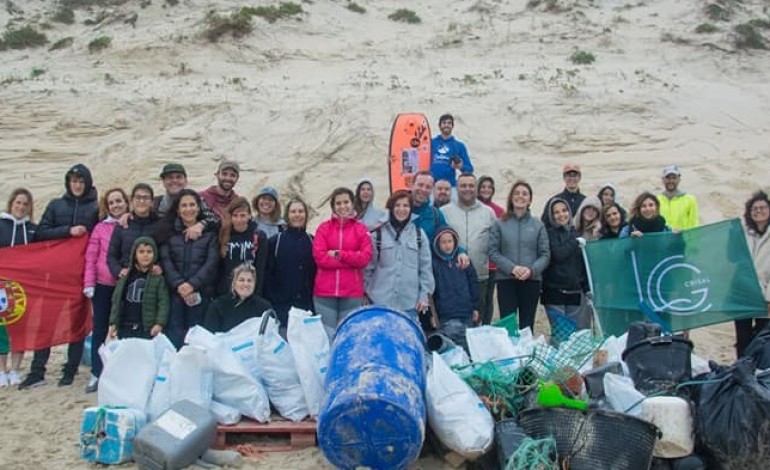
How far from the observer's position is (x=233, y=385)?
543cm

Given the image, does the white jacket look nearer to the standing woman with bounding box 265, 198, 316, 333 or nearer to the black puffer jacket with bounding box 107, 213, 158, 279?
the standing woman with bounding box 265, 198, 316, 333

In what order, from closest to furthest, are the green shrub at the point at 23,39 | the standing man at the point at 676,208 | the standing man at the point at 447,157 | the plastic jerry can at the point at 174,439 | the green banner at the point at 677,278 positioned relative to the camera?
the plastic jerry can at the point at 174,439 < the green banner at the point at 677,278 < the standing man at the point at 676,208 < the standing man at the point at 447,157 < the green shrub at the point at 23,39

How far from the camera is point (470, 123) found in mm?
15703

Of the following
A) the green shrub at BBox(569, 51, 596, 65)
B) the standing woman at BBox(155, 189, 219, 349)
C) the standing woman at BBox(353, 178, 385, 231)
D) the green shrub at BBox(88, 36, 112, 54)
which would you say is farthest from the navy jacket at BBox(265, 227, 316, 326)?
the green shrub at BBox(88, 36, 112, 54)

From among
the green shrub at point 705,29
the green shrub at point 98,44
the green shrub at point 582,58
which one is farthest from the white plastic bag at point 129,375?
the green shrub at point 705,29

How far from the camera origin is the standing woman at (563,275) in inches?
279

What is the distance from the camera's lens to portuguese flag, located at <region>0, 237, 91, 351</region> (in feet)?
22.6

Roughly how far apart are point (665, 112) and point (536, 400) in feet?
40.4

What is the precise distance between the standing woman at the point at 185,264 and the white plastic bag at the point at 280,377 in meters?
0.91

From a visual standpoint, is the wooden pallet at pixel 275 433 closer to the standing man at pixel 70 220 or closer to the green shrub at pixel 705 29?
the standing man at pixel 70 220

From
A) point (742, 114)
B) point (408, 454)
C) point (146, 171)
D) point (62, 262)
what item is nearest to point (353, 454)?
point (408, 454)

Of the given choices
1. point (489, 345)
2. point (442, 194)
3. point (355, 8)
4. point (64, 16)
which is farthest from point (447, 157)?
point (64, 16)

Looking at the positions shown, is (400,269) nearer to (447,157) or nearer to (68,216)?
(68,216)

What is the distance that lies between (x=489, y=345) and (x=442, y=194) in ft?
7.48
